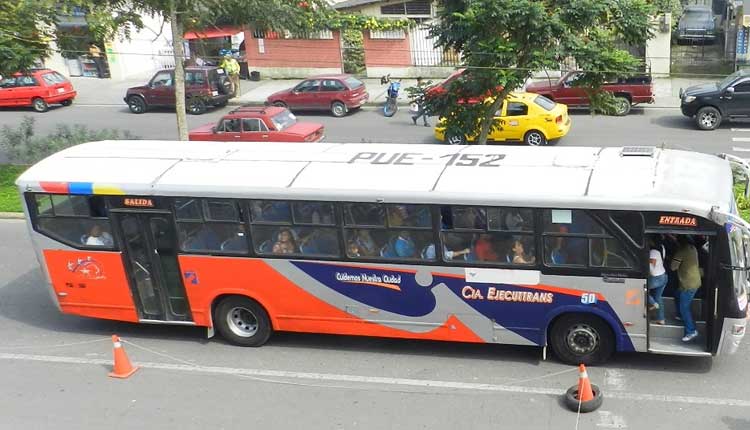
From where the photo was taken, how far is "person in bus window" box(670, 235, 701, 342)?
909 cm

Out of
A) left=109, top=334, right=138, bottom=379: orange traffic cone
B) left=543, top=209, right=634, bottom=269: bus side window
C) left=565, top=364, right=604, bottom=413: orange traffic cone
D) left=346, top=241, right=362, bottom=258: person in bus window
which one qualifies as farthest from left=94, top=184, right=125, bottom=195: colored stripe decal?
left=565, top=364, right=604, bottom=413: orange traffic cone

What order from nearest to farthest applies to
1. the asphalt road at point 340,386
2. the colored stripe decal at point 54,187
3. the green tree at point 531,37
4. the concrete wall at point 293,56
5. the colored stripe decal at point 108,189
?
1. the asphalt road at point 340,386
2. the colored stripe decal at point 108,189
3. the colored stripe decal at point 54,187
4. the green tree at point 531,37
5. the concrete wall at point 293,56

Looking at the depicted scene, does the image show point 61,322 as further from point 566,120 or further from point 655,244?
point 566,120

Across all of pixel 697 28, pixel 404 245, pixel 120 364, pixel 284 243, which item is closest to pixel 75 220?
pixel 120 364

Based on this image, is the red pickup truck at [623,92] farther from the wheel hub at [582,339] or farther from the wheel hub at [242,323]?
the wheel hub at [242,323]

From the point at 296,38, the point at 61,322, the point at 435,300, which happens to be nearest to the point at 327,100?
the point at 296,38

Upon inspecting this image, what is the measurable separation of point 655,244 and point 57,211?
7828mm

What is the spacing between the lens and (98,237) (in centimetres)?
1090

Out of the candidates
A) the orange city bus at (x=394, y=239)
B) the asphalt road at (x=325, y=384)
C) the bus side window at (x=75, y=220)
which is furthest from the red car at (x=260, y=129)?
the bus side window at (x=75, y=220)

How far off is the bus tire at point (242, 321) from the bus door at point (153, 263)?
49cm

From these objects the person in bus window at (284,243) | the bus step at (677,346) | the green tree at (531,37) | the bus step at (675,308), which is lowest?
the bus step at (677,346)

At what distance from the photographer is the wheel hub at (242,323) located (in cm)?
1082

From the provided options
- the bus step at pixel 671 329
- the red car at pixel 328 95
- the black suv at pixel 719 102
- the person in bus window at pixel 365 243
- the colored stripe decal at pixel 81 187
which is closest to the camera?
the bus step at pixel 671 329

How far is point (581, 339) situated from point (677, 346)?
1090mm
